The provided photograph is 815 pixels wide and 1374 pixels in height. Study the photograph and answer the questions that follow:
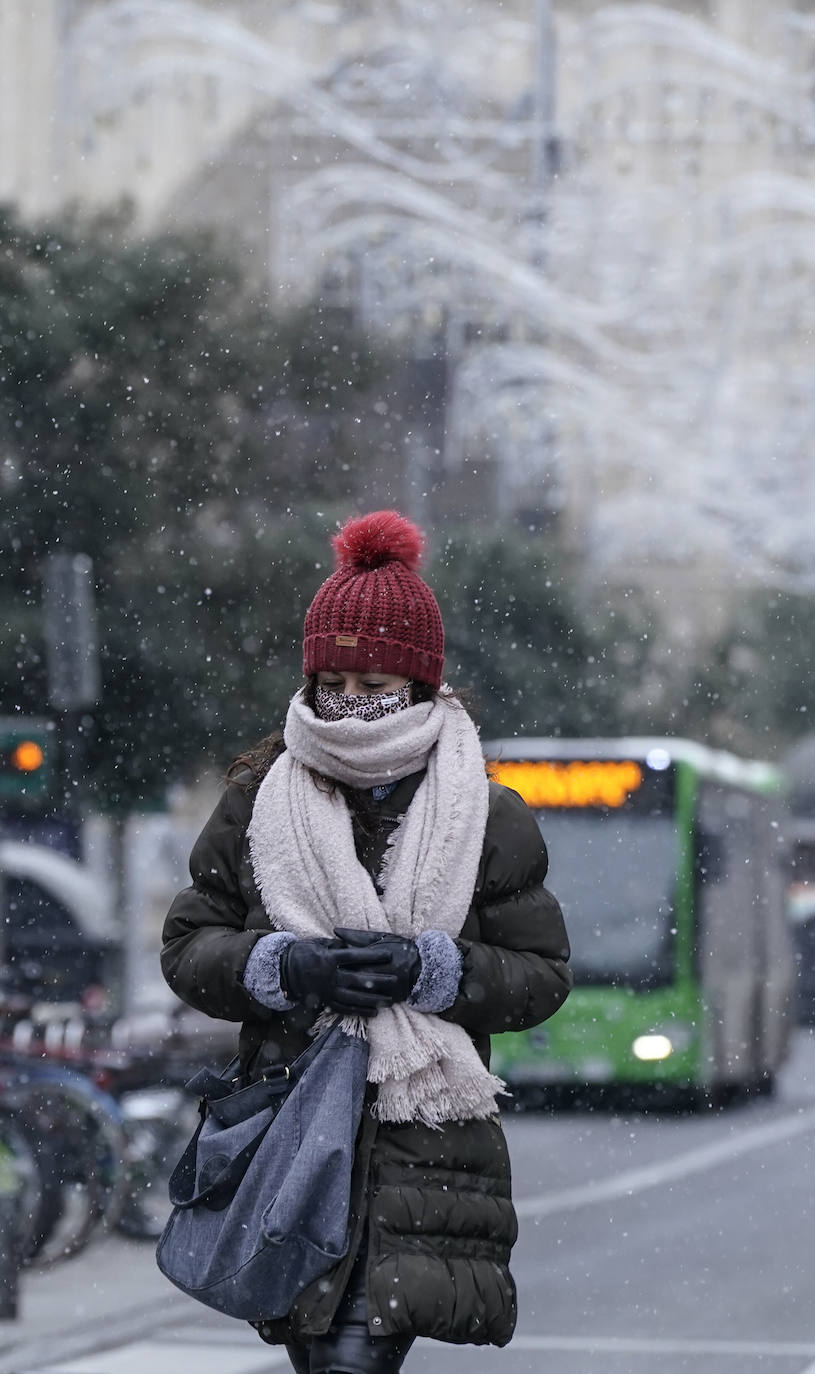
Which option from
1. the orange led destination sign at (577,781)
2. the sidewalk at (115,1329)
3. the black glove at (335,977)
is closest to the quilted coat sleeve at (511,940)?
the black glove at (335,977)

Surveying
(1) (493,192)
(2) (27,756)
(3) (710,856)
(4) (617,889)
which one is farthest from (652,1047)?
(1) (493,192)

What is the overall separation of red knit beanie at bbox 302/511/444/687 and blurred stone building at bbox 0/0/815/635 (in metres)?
15.1

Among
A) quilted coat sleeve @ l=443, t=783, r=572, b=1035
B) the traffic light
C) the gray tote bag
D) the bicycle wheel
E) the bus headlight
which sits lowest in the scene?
the bus headlight

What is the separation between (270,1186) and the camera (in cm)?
341

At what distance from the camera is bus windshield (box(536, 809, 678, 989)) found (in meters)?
16.9

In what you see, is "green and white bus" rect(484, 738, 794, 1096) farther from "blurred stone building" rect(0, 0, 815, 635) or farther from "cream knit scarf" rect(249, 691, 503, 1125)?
"cream knit scarf" rect(249, 691, 503, 1125)

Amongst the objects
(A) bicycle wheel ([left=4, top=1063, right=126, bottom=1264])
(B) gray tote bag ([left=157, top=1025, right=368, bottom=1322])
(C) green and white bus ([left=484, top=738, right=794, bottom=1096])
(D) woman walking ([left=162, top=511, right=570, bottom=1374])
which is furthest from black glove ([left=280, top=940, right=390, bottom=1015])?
(C) green and white bus ([left=484, top=738, right=794, bottom=1096])

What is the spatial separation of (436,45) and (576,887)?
9.91m

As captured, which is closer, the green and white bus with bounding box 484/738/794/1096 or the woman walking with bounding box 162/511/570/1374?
the woman walking with bounding box 162/511/570/1374

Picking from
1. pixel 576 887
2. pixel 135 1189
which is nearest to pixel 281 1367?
pixel 135 1189

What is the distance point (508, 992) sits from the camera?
11.5 ft

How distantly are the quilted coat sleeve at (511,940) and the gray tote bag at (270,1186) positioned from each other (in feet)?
0.61

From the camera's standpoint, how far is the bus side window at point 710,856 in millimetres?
17297

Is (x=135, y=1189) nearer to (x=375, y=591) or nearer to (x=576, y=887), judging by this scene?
(x=375, y=591)
